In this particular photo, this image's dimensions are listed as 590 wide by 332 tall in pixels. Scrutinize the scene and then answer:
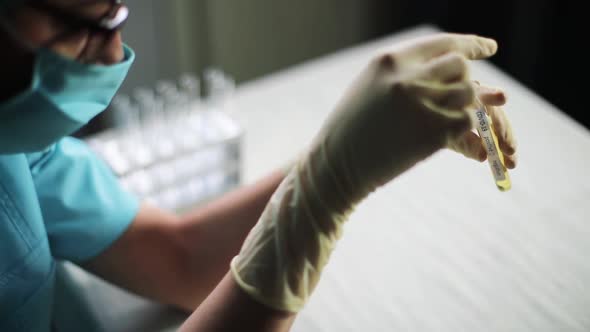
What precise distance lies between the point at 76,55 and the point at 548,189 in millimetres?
897

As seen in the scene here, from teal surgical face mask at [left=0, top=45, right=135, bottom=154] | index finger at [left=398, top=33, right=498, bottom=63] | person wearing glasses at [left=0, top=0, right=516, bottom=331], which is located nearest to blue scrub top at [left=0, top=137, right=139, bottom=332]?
person wearing glasses at [left=0, top=0, right=516, bottom=331]

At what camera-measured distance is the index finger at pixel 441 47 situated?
2.25 ft

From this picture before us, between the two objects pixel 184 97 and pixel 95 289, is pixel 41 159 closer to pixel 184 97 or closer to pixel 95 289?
pixel 95 289

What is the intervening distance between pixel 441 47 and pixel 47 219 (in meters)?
0.60

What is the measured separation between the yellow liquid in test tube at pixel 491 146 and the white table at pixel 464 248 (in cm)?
31

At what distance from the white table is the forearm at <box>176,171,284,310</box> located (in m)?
0.09

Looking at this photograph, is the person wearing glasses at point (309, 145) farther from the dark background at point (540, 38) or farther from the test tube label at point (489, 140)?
the dark background at point (540, 38)

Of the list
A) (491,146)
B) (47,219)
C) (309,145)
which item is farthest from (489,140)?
(47,219)

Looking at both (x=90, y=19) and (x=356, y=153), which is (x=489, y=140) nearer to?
(x=356, y=153)

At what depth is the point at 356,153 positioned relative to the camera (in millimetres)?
670

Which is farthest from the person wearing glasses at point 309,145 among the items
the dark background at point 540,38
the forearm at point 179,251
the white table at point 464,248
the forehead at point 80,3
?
the dark background at point 540,38

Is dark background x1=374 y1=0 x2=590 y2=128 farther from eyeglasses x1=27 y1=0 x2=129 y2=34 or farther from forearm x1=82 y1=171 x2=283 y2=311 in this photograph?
eyeglasses x1=27 y1=0 x2=129 y2=34

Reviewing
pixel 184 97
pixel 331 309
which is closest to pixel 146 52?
pixel 184 97

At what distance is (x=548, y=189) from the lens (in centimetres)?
118
